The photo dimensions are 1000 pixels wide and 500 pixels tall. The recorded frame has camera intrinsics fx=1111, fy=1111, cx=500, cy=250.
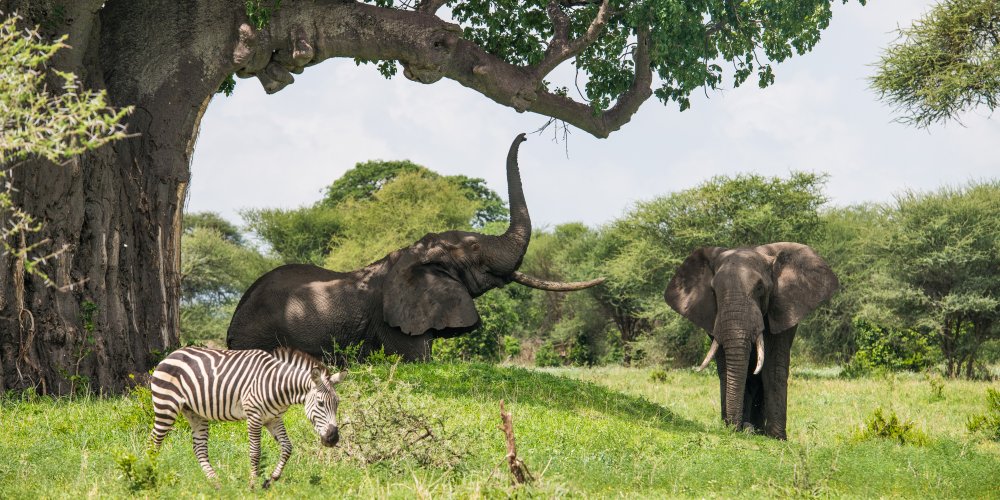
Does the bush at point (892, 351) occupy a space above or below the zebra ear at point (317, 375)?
above

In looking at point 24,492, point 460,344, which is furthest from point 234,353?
point 460,344

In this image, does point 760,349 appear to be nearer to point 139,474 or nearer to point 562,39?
point 562,39

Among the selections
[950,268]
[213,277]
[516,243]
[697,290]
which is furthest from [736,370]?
[213,277]

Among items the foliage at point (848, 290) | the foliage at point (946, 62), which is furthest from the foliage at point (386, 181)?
the foliage at point (946, 62)

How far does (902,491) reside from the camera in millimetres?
11445

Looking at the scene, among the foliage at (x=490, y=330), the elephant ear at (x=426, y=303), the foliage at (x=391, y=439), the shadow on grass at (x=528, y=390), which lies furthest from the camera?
the foliage at (x=490, y=330)

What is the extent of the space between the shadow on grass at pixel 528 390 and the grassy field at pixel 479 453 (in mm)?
36

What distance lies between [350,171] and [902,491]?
59.6m

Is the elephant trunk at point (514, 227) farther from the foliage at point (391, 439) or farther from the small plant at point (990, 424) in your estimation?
→ the foliage at point (391, 439)

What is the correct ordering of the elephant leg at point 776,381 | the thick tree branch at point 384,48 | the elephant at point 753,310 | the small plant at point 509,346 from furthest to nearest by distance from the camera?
the small plant at point 509,346 < the thick tree branch at point 384,48 < the elephant leg at point 776,381 < the elephant at point 753,310

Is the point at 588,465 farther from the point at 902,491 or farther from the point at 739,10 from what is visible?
the point at 739,10

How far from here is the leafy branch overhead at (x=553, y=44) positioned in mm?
18094

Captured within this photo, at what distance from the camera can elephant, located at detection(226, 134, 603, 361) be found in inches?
679

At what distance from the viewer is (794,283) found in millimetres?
17141
